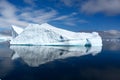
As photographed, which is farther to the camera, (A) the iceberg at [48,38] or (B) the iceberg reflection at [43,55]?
(A) the iceberg at [48,38]

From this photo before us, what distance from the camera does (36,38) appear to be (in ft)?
116

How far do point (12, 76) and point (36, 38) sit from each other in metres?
Result: 24.1

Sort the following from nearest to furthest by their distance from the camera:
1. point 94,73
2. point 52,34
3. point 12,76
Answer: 1. point 12,76
2. point 94,73
3. point 52,34

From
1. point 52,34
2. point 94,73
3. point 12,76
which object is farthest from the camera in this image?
point 52,34

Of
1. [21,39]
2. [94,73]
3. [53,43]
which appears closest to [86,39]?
[53,43]

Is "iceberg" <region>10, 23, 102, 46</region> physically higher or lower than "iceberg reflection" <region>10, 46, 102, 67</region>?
higher

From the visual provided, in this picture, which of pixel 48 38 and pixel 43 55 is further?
pixel 48 38

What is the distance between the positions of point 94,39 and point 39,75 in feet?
84.9

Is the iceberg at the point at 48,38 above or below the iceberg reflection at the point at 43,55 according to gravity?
above

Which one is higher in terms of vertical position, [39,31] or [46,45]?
[39,31]

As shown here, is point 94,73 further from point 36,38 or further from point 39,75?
point 36,38

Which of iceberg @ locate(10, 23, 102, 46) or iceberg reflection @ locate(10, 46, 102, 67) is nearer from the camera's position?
iceberg reflection @ locate(10, 46, 102, 67)

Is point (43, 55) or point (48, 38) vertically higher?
point (48, 38)

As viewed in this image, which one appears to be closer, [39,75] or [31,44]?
[39,75]
